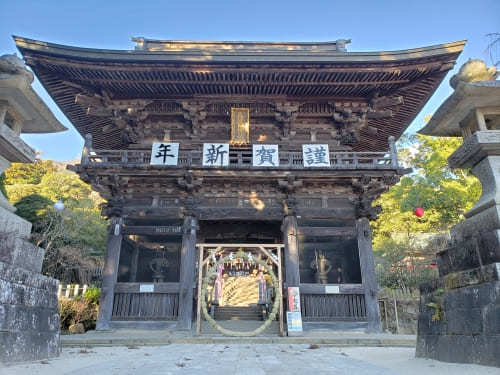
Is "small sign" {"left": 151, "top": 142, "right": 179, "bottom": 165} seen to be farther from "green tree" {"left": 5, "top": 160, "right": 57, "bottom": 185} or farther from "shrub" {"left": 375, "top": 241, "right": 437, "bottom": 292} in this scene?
"green tree" {"left": 5, "top": 160, "right": 57, "bottom": 185}

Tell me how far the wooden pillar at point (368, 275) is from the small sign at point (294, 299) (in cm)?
253

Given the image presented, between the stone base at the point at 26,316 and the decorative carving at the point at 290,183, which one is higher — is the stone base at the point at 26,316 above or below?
below

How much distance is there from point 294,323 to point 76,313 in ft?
26.5

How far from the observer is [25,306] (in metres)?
5.05

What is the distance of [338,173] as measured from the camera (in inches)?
456

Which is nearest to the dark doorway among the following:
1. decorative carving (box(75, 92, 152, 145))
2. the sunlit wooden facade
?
the sunlit wooden facade

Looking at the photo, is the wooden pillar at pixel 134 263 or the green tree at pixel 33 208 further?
the green tree at pixel 33 208

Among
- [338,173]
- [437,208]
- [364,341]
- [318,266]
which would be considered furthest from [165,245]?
[437,208]

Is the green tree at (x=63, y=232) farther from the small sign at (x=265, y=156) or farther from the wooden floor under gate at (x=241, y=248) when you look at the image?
the small sign at (x=265, y=156)

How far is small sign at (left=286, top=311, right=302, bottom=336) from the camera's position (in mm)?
9992

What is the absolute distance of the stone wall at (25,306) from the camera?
15.1 feet

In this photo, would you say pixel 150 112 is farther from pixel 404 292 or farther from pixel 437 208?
pixel 437 208

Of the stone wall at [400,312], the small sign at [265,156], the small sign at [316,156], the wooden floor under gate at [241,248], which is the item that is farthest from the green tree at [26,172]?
the stone wall at [400,312]

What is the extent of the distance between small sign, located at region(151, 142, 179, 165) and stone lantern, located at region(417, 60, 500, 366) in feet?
27.9
